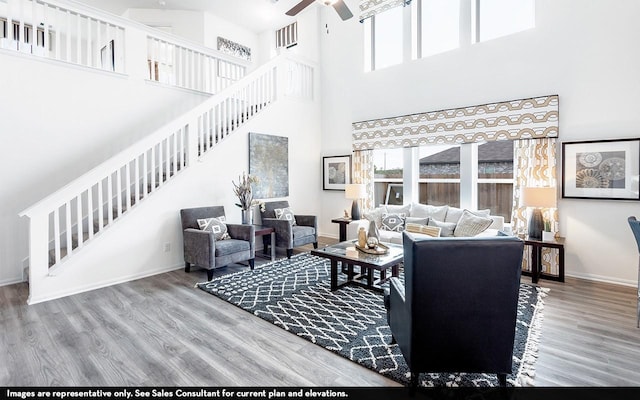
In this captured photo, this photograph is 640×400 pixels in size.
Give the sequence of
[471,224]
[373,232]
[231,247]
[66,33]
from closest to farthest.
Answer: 1. [373,232]
2. [231,247]
3. [471,224]
4. [66,33]

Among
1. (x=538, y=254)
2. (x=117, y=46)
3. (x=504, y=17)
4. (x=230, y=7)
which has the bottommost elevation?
(x=538, y=254)

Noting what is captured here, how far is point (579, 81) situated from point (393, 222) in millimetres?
3146

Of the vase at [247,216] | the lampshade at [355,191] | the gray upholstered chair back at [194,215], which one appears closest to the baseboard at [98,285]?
the gray upholstered chair back at [194,215]

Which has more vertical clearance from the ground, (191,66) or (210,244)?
(191,66)

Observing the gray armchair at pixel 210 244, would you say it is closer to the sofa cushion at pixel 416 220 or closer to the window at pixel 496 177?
the sofa cushion at pixel 416 220

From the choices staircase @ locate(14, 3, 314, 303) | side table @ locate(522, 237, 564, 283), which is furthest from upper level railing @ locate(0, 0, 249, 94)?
side table @ locate(522, 237, 564, 283)

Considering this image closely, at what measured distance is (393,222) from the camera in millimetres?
5355

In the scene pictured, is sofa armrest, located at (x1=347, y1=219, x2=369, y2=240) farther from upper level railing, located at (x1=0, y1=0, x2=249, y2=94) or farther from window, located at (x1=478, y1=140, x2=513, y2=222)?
upper level railing, located at (x1=0, y1=0, x2=249, y2=94)

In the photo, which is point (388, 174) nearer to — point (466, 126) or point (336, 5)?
point (466, 126)

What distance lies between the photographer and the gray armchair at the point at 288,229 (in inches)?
209

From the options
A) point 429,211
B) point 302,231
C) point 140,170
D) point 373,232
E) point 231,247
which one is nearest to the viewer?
point 373,232

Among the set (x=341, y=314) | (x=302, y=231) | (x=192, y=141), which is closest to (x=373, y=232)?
(x=341, y=314)

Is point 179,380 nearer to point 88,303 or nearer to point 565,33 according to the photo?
point 88,303

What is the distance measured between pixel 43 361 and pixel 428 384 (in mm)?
2777
